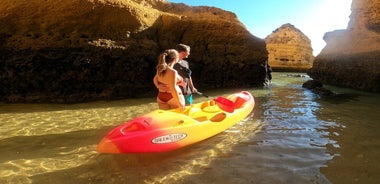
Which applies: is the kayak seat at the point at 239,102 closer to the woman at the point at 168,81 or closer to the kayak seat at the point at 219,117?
the kayak seat at the point at 219,117

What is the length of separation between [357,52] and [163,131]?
1427 cm

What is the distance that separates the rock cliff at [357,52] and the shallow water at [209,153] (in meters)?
7.89

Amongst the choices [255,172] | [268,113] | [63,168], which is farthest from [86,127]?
[268,113]

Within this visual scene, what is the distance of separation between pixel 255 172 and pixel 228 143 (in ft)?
3.94

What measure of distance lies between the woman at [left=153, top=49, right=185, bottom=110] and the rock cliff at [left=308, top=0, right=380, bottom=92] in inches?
443

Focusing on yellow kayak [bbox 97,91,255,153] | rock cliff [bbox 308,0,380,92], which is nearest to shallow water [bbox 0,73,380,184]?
yellow kayak [bbox 97,91,255,153]

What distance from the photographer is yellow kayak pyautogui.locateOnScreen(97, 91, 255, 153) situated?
3834 mm

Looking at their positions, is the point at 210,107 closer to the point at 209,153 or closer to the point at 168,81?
the point at 168,81

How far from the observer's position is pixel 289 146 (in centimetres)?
477

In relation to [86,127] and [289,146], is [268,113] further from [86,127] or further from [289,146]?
[86,127]

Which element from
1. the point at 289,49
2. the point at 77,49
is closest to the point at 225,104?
the point at 77,49

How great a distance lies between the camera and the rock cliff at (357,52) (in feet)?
44.9

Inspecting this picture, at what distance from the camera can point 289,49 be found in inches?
1543

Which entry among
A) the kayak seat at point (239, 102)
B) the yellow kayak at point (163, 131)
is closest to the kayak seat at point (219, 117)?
the yellow kayak at point (163, 131)
